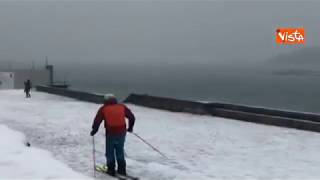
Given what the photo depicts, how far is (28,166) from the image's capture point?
31.2 feet

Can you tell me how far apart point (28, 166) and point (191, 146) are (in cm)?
567

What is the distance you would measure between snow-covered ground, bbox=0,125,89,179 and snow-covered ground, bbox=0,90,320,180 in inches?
40.8

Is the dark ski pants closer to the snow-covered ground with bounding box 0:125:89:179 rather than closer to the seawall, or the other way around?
the snow-covered ground with bounding box 0:125:89:179

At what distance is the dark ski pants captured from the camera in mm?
10422

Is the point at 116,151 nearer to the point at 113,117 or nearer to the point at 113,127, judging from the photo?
the point at 113,127

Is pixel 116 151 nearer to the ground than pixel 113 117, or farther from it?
nearer to the ground

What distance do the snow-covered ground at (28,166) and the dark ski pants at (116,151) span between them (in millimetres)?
907

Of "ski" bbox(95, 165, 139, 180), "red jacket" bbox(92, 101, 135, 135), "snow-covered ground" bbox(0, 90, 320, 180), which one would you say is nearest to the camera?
"ski" bbox(95, 165, 139, 180)

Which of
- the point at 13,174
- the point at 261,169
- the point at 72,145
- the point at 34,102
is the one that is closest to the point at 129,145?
the point at 72,145

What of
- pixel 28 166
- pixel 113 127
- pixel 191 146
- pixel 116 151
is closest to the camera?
pixel 28 166

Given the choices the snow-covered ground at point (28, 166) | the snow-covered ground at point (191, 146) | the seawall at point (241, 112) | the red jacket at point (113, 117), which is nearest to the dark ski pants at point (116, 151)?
the red jacket at point (113, 117)

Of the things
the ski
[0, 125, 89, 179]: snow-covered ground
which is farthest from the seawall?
[0, 125, 89, 179]: snow-covered ground

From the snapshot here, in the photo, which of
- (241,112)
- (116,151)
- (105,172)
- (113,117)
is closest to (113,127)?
(113,117)

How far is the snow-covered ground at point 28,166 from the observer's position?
8.91 metres
